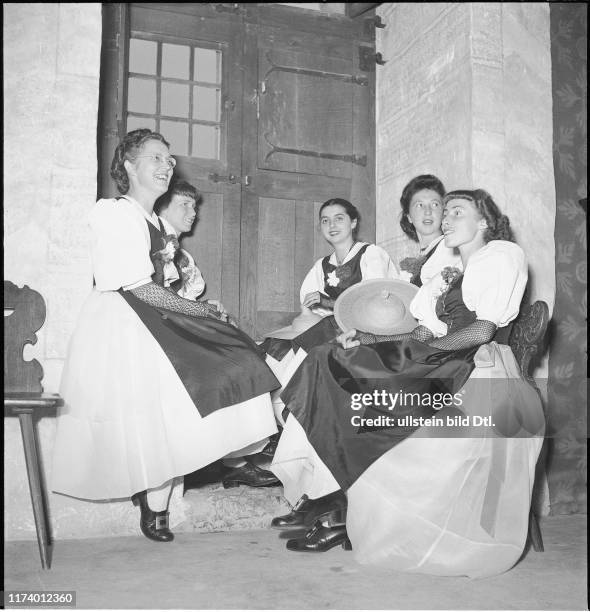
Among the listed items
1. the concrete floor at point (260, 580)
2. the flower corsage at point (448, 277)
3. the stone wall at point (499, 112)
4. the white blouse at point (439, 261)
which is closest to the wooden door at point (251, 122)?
the stone wall at point (499, 112)

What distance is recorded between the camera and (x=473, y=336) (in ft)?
10.1

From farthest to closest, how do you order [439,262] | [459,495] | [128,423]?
[439,262] < [128,423] < [459,495]

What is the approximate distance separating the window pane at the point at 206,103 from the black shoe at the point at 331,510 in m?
2.75

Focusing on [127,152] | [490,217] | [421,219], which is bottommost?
[490,217]

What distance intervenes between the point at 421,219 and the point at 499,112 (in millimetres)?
812

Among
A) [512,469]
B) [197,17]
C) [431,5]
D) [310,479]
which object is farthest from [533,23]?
[310,479]

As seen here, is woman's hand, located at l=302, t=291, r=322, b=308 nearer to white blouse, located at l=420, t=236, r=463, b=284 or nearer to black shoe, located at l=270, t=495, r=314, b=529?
white blouse, located at l=420, t=236, r=463, b=284

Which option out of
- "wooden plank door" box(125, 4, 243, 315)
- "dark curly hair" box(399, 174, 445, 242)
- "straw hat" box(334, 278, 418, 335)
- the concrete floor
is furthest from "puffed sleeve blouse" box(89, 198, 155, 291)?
"dark curly hair" box(399, 174, 445, 242)

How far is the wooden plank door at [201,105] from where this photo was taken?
4.63 m

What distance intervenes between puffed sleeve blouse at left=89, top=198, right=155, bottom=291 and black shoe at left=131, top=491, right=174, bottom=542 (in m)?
1.07

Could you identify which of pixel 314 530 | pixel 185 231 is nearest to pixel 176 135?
pixel 185 231

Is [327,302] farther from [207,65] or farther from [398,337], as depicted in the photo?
[207,65]

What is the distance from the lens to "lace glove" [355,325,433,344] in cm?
344

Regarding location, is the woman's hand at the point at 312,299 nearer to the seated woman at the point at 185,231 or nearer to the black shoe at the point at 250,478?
the seated woman at the point at 185,231
